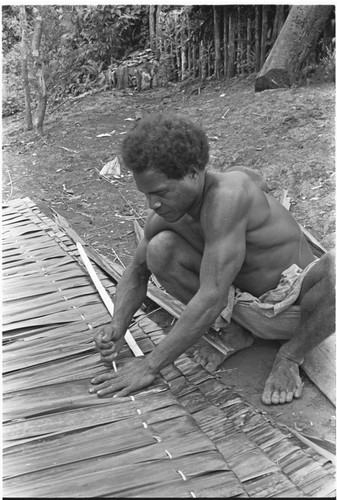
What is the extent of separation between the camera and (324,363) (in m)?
2.37

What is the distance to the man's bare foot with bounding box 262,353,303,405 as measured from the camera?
7.24 ft

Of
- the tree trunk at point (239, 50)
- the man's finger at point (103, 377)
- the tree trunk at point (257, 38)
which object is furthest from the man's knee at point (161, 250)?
the tree trunk at point (239, 50)

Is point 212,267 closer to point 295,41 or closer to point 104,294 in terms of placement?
point 104,294

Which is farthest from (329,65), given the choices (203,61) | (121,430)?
(121,430)

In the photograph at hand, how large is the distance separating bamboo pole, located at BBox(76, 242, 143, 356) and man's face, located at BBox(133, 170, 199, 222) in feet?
1.83

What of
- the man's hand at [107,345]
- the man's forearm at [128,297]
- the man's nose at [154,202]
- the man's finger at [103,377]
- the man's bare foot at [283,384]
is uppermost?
the man's nose at [154,202]

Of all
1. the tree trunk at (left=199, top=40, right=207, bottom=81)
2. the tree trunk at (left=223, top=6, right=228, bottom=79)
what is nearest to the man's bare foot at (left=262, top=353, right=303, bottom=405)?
the tree trunk at (left=223, top=6, right=228, bottom=79)

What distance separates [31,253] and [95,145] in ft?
9.45

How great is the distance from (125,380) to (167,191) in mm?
657

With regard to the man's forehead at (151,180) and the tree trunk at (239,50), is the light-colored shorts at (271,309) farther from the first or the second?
the tree trunk at (239,50)

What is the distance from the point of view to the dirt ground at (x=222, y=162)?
2.52 meters

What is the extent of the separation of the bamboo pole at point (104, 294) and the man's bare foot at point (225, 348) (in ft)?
1.21

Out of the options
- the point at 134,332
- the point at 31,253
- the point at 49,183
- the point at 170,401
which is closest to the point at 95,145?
the point at 49,183

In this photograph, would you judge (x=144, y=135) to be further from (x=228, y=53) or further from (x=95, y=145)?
(x=228, y=53)
